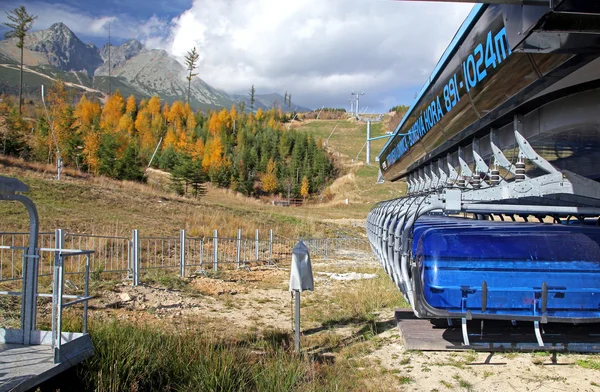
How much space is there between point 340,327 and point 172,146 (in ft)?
207

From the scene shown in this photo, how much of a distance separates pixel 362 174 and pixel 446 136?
225 ft

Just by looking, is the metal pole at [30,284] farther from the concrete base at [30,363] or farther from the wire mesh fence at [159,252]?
the wire mesh fence at [159,252]

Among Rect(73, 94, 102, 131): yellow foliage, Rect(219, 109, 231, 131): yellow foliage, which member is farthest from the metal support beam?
Rect(219, 109, 231, 131): yellow foliage

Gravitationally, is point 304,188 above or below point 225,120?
below

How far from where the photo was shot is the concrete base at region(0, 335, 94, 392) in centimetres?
378

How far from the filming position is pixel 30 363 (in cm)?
427

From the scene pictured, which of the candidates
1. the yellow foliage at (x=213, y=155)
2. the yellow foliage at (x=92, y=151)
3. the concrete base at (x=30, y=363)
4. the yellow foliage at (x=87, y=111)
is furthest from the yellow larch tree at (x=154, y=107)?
the concrete base at (x=30, y=363)

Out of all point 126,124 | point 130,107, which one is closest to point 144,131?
point 126,124

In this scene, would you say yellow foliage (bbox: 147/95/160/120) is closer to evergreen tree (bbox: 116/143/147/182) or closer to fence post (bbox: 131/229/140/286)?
evergreen tree (bbox: 116/143/147/182)

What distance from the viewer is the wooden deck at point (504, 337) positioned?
5336mm

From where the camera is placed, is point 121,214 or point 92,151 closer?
point 121,214

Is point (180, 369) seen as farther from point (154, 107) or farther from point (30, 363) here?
point (154, 107)

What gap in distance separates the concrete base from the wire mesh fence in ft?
9.57

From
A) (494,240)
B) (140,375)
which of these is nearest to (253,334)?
(140,375)
